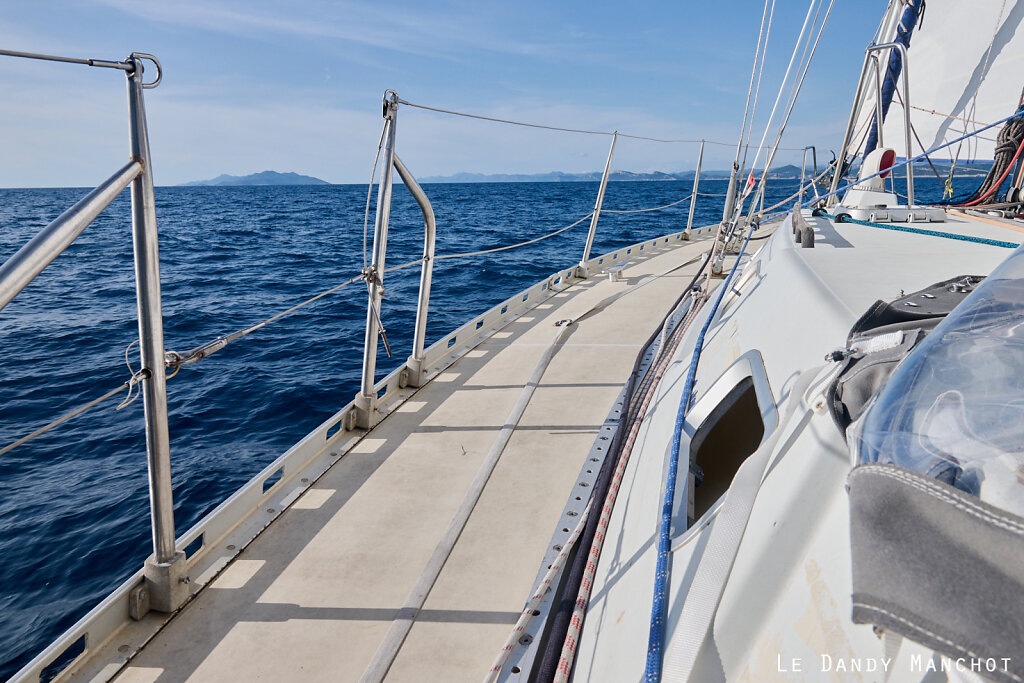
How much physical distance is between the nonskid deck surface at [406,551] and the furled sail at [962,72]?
12.5ft

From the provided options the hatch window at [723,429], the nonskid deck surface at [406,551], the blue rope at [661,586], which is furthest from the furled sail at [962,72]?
the blue rope at [661,586]

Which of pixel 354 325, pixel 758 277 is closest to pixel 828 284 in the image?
pixel 758 277

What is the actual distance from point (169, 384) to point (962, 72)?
853 cm

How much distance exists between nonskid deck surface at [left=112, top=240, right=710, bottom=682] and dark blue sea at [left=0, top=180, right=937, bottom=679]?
70.4 inches

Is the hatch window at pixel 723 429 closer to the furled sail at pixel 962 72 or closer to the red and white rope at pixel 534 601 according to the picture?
the red and white rope at pixel 534 601

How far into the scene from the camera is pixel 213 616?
1.95 metres

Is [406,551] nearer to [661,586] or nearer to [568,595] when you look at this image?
[568,595]

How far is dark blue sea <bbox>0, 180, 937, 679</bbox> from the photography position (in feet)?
12.4

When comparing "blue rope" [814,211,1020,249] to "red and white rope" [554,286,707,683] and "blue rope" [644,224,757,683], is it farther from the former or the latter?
"blue rope" [644,224,757,683]

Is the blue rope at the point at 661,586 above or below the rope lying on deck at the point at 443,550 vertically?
above

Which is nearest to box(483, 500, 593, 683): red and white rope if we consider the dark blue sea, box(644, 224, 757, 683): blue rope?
box(644, 224, 757, 683): blue rope

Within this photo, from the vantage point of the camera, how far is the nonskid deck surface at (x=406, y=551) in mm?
1812

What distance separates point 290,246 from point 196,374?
11884mm

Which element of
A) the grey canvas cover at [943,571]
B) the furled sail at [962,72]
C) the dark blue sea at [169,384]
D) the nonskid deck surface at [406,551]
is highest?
the furled sail at [962,72]
